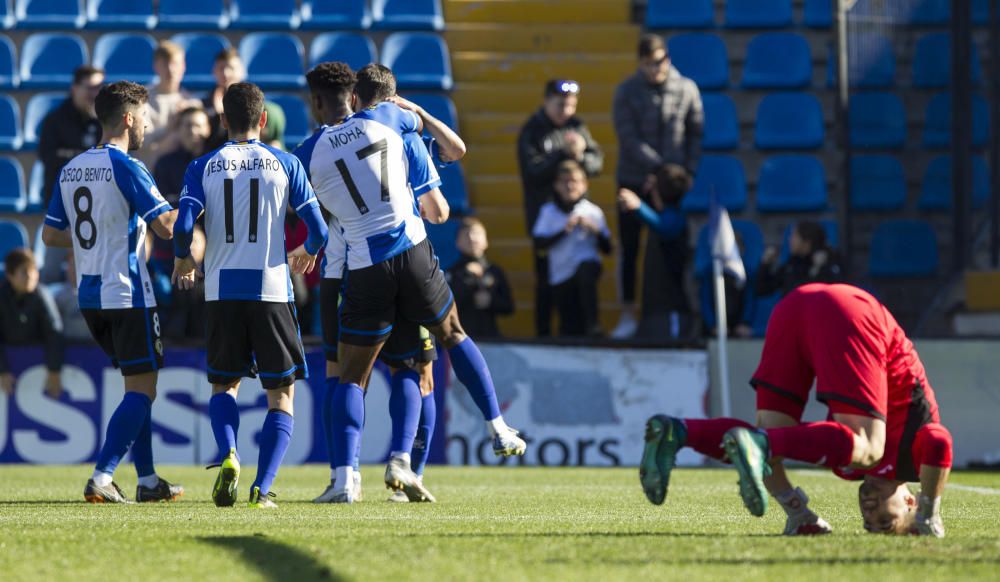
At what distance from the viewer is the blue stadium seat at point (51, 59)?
15.1 metres

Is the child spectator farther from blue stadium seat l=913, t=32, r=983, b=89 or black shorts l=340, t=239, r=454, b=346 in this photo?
black shorts l=340, t=239, r=454, b=346

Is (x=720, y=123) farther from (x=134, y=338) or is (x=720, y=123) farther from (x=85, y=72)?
(x=134, y=338)

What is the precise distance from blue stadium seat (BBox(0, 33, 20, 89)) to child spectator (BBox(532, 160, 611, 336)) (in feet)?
19.5

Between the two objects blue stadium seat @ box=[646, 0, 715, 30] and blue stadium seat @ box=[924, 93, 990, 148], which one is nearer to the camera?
blue stadium seat @ box=[924, 93, 990, 148]

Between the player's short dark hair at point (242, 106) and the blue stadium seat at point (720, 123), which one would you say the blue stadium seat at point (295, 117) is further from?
the player's short dark hair at point (242, 106)

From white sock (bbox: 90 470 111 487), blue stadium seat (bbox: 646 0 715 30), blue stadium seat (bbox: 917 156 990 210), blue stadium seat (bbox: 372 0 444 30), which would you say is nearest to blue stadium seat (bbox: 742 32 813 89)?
blue stadium seat (bbox: 646 0 715 30)

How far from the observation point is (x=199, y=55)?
1517cm

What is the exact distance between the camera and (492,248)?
47.1ft

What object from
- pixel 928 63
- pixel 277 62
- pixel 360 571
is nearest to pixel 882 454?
pixel 360 571

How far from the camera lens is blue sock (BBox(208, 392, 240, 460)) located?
A: 22.3 ft

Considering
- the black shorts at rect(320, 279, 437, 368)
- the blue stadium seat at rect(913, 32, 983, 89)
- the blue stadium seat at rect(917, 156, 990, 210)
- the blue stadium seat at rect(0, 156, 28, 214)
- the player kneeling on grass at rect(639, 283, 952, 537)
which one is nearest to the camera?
the player kneeling on grass at rect(639, 283, 952, 537)

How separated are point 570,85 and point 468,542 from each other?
25.7 feet

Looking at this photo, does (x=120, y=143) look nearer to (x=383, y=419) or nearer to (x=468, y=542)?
(x=468, y=542)

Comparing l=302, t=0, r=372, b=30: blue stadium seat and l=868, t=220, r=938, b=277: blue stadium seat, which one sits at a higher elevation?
l=302, t=0, r=372, b=30: blue stadium seat
